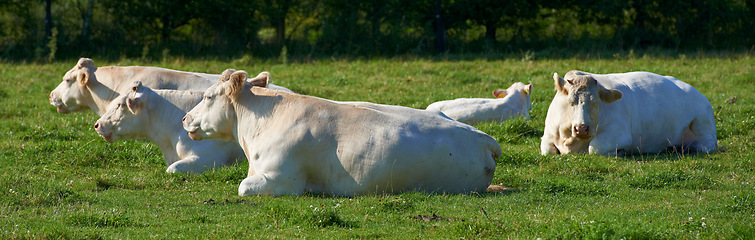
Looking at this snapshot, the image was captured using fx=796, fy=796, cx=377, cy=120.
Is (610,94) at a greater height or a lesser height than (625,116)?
greater

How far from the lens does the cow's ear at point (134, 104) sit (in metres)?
10.9

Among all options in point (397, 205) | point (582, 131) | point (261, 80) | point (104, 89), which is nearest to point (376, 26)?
point (104, 89)

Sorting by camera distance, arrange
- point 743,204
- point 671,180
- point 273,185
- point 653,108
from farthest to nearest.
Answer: point 653,108
point 671,180
point 273,185
point 743,204

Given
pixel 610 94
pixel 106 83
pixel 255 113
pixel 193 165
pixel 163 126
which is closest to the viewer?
pixel 255 113

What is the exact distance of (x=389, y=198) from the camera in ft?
27.2

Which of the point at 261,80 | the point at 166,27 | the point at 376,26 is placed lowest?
the point at 166,27

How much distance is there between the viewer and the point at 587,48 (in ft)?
97.2

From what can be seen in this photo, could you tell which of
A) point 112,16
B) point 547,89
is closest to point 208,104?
point 547,89

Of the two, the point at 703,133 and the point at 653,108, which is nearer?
the point at 653,108

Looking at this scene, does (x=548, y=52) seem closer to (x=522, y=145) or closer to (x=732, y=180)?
(x=522, y=145)

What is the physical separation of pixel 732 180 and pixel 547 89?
361 inches

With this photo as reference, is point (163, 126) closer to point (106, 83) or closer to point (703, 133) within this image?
point (106, 83)

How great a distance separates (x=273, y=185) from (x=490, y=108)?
23.2 ft

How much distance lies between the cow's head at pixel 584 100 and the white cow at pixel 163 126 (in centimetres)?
477
